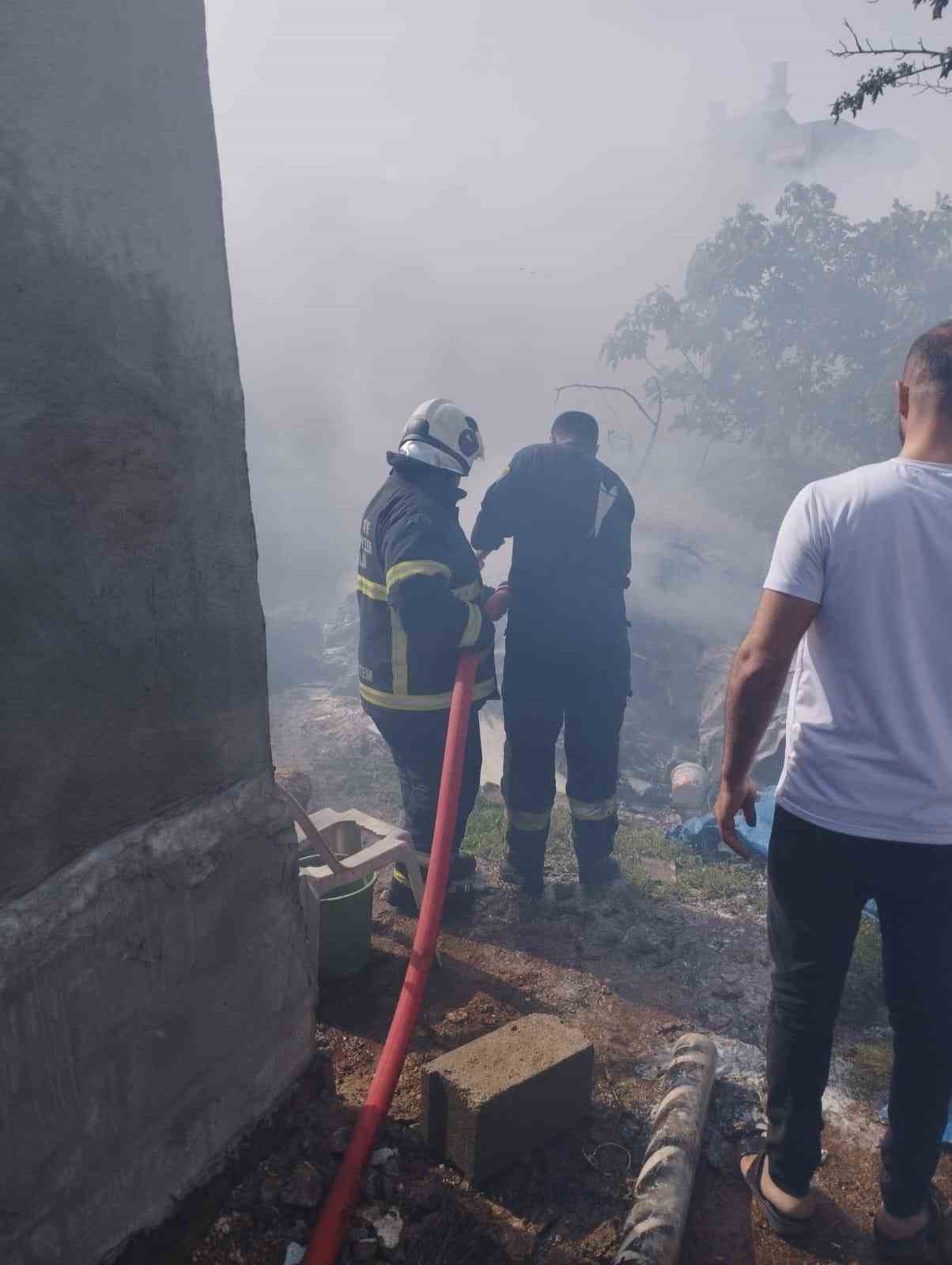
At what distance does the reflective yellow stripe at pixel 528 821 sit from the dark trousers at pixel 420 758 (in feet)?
1.62

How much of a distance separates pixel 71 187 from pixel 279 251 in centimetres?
2915

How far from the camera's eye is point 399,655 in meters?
3.83

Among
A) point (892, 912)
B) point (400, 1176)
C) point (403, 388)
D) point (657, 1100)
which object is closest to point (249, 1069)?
point (400, 1176)

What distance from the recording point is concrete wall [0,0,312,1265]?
1517 mm

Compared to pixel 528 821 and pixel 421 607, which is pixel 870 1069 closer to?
pixel 528 821

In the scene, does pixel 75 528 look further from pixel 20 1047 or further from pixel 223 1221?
pixel 223 1221

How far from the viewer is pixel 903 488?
73.5 inches

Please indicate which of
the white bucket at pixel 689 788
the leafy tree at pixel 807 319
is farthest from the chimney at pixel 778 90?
the white bucket at pixel 689 788

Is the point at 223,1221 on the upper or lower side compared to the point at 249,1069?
lower

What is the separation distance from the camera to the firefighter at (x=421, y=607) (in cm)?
366

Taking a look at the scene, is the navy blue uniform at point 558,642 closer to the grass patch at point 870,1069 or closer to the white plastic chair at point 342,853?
the white plastic chair at point 342,853

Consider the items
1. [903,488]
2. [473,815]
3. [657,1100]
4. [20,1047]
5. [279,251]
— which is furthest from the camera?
[279,251]

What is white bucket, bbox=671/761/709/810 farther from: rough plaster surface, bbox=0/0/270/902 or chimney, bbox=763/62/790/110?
chimney, bbox=763/62/790/110

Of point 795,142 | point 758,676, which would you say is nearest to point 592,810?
point 758,676
